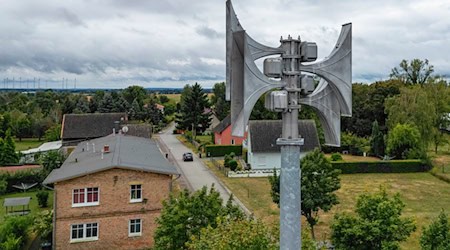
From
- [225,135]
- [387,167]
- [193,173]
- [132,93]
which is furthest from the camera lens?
[132,93]

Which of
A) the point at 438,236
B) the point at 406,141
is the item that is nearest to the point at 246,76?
the point at 438,236

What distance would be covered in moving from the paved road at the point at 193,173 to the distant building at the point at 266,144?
18.4ft

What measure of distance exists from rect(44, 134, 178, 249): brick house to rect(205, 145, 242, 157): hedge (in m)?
29.1

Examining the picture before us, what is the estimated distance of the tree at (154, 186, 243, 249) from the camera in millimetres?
15148

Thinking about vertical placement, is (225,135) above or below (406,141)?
above

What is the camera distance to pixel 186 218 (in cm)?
1527

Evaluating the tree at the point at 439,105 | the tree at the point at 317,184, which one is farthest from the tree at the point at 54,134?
the tree at the point at 439,105

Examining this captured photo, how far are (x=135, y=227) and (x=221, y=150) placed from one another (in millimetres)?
30830

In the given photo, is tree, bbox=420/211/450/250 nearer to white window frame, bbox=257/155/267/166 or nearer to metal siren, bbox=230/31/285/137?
metal siren, bbox=230/31/285/137

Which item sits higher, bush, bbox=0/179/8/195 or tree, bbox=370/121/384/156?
tree, bbox=370/121/384/156

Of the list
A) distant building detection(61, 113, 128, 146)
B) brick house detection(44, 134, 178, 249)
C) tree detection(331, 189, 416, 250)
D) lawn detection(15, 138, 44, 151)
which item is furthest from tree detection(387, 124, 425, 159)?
lawn detection(15, 138, 44, 151)

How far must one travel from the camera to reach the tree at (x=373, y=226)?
1466 centimetres

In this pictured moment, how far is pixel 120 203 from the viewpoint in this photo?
23203mm

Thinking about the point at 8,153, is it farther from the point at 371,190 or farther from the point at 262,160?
the point at 371,190
